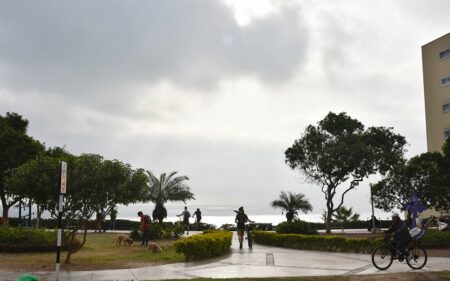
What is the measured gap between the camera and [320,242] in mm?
21859

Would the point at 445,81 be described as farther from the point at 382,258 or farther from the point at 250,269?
the point at 250,269

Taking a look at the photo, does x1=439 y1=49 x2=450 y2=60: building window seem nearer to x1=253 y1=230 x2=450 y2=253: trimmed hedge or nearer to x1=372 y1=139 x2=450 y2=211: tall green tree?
x1=372 y1=139 x2=450 y2=211: tall green tree

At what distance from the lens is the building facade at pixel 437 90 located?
5219 centimetres

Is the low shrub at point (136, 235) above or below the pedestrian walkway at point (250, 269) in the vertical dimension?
above

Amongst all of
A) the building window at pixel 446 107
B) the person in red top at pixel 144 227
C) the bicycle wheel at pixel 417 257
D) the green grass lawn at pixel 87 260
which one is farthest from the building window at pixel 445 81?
the green grass lawn at pixel 87 260

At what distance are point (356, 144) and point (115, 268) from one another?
2991cm

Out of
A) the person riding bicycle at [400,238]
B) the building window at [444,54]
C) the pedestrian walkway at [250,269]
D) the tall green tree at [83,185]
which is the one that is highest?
the building window at [444,54]

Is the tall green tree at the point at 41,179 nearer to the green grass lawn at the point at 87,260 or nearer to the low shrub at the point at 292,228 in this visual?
the green grass lawn at the point at 87,260

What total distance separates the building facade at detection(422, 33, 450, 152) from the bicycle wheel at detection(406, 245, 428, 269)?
40.7 m

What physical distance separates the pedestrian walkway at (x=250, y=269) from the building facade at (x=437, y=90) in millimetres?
38796

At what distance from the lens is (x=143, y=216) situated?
77.3 ft

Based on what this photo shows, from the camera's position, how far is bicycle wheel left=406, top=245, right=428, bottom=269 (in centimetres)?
1409

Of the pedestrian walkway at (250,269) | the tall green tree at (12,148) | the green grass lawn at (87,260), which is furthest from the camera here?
the tall green tree at (12,148)

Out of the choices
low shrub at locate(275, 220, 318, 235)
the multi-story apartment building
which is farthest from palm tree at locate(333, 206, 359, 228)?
low shrub at locate(275, 220, 318, 235)
